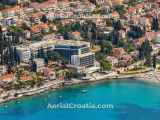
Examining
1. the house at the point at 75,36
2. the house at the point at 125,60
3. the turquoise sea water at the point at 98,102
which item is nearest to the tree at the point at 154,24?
the house at the point at 75,36

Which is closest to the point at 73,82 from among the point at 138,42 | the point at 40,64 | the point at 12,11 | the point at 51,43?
the point at 40,64

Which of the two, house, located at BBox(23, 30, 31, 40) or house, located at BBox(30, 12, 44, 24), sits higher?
house, located at BBox(30, 12, 44, 24)

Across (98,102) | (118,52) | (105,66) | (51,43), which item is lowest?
(98,102)

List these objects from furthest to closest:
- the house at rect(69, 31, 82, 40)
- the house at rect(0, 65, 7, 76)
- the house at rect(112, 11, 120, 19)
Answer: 1. the house at rect(112, 11, 120, 19)
2. the house at rect(69, 31, 82, 40)
3. the house at rect(0, 65, 7, 76)

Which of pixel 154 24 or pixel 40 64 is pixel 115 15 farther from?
pixel 40 64

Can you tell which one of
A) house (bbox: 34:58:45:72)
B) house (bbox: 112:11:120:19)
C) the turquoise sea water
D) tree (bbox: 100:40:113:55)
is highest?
house (bbox: 112:11:120:19)

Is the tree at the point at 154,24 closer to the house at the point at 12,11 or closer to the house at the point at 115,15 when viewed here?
the house at the point at 115,15

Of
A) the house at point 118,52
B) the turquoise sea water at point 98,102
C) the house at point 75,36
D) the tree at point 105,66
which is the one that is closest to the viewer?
the turquoise sea water at point 98,102

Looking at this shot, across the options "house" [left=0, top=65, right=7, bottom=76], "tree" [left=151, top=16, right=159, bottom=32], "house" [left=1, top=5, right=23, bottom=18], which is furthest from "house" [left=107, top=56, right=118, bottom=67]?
"house" [left=1, top=5, right=23, bottom=18]

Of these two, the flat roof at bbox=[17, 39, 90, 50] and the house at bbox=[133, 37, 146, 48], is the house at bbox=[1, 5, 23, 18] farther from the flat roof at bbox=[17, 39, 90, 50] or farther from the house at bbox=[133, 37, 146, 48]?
the house at bbox=[133, 37, 146, 48]
